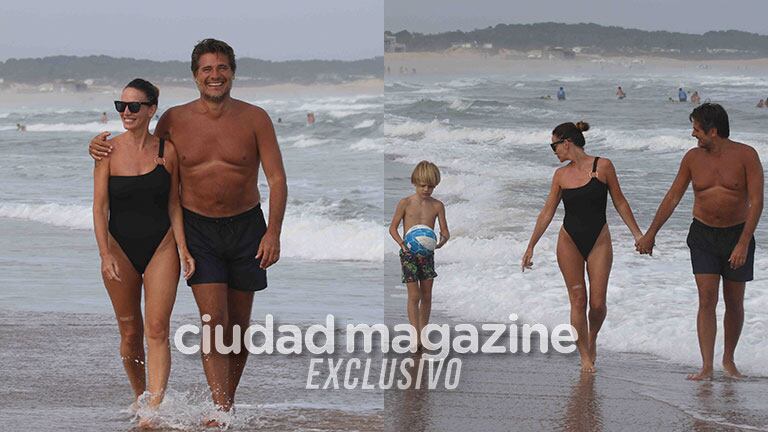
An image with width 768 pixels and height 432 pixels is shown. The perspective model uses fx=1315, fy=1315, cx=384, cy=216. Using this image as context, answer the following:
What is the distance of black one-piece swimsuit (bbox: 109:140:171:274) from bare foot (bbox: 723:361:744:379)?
385 cm

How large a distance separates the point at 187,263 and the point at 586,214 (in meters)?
3.02

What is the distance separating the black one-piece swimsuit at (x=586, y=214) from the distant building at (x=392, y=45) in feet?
181

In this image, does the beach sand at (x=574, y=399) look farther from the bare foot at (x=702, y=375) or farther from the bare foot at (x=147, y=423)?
the bare foot at (x=147, y=423)

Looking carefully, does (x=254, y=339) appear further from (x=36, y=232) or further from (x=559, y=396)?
(x=36, y=232)

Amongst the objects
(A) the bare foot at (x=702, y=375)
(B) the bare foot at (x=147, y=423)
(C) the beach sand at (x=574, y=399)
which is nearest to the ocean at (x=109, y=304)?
(B) the bare foot at (x=147, y=423)

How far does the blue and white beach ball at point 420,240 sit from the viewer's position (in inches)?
→ 354

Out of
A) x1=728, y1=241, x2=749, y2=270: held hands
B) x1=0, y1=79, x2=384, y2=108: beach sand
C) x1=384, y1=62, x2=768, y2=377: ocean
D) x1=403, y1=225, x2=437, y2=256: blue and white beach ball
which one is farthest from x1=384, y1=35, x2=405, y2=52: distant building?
x1=728, y1=241, x2=749, y2=270: held hands

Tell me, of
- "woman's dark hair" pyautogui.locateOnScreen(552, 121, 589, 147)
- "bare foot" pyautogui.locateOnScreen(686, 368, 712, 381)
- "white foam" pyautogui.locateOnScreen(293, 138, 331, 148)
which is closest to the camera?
"bare foot" pyautogui.locateOnScreen(686, 368, 712, 381)

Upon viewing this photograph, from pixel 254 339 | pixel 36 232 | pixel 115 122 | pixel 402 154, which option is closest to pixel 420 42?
pixel 115 122

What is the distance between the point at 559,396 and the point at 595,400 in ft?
0.69

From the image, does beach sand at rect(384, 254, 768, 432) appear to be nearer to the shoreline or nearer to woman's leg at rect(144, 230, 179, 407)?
woman's leg at rect(144, 230, 179, 407)

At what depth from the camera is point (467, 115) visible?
44188 mm

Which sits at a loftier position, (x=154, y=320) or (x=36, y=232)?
(x=154, y=320)

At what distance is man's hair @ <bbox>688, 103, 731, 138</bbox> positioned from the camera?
789cm
